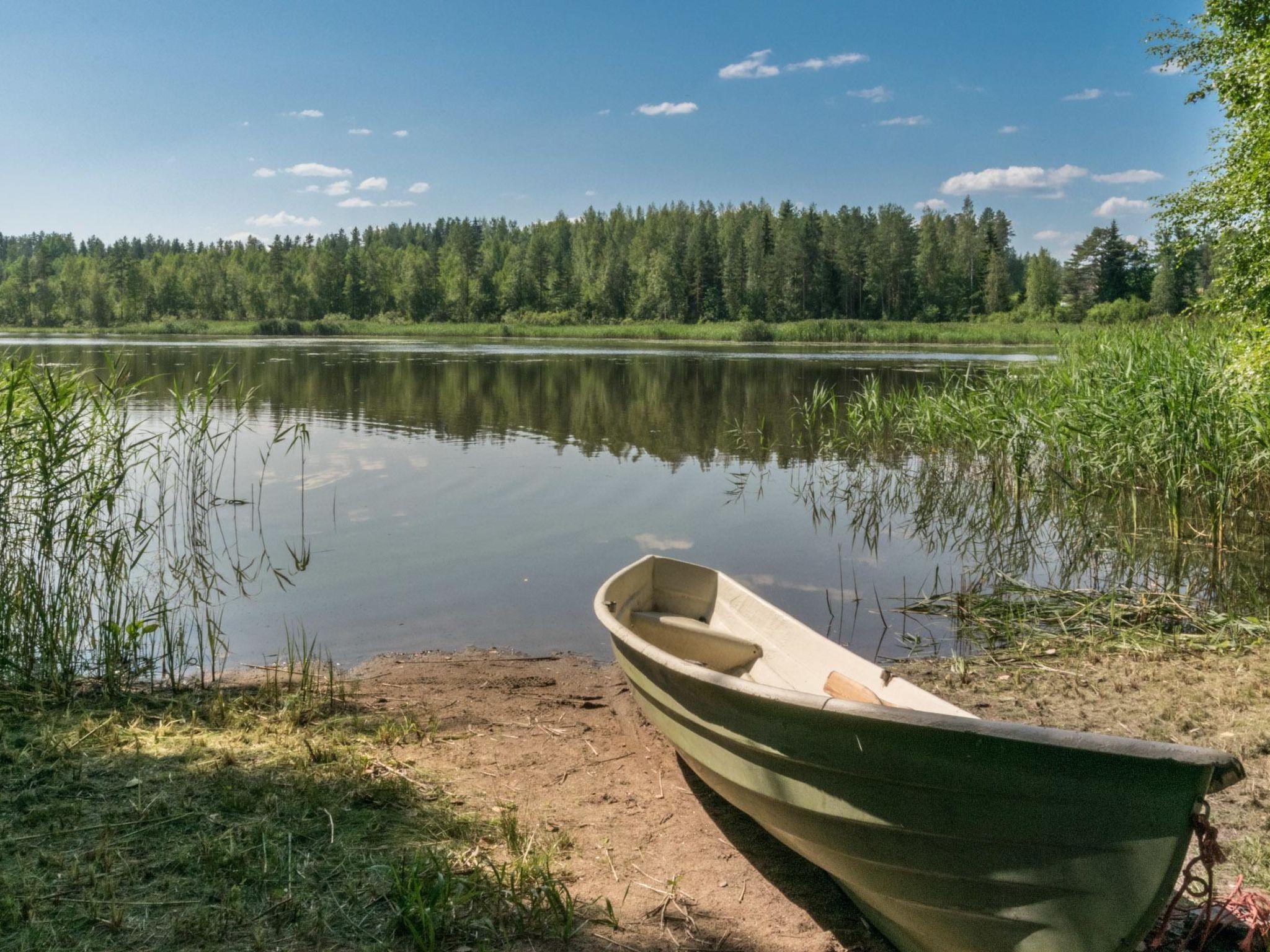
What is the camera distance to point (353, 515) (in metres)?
11.0

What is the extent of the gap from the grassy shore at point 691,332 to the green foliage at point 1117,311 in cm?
409

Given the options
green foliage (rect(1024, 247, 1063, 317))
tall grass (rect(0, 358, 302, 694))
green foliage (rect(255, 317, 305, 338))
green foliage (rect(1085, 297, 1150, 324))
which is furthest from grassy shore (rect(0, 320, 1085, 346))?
tall grass (rect(0, 358, 302, 694))

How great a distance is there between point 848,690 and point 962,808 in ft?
4.39

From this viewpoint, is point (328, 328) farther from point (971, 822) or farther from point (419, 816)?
point (971, 822)

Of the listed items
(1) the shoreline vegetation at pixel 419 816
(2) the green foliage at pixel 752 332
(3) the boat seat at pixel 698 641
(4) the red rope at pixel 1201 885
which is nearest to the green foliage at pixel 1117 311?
(2) the green foliage at pixel 752 332

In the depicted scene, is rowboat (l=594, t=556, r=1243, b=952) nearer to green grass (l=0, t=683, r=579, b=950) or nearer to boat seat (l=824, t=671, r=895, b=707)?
boat seat (l=824, t=671, r=895, b=707)

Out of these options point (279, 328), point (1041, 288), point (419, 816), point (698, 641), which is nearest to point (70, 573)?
point (419, 816)

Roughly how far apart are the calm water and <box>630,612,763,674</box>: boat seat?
1.43 meters

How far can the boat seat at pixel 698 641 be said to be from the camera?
5.32 metres

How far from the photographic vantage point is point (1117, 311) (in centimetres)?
7006

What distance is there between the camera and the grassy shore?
201 feet

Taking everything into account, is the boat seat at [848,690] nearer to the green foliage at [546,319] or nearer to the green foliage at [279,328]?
the green foliage at [279,328]

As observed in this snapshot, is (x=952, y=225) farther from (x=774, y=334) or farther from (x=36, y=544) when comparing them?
(x=36, y=544)

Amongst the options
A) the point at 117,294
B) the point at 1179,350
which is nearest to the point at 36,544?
the point at 1179,350
